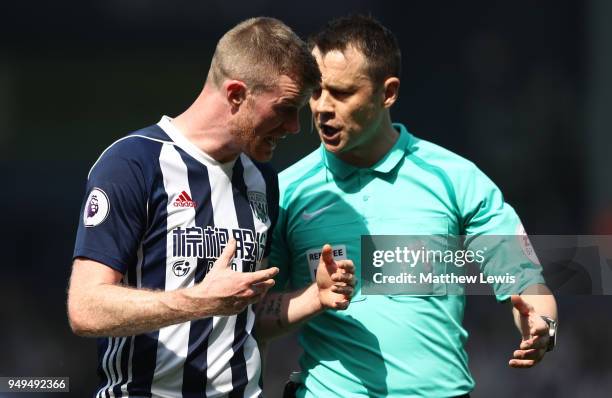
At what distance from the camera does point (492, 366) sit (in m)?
4.88

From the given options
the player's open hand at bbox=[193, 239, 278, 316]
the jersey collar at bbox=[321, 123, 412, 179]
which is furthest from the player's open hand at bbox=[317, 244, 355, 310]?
the jersey collar at bbox=[321, 123, 412, 179]

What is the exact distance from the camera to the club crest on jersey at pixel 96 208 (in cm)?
242

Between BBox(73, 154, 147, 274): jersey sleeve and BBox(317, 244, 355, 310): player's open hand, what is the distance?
49cm

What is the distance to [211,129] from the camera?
2.65 meters

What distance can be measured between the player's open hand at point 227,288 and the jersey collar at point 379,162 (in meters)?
0.79

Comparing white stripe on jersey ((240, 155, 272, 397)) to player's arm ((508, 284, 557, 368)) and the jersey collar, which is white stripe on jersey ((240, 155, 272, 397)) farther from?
player's arm ((508, 284, 557, 368))

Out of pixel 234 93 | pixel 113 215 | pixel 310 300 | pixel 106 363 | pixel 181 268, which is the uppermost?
pixel 234 93

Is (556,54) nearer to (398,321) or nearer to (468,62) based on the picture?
(468,62)

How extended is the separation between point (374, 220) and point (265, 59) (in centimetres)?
63

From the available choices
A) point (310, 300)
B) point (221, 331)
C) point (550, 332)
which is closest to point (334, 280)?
point (310, 300)

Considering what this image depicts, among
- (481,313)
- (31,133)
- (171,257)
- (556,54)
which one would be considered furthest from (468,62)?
(171,257)

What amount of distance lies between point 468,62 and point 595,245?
47.1 inches

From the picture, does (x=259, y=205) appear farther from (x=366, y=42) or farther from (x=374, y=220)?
(x=366, y=42)

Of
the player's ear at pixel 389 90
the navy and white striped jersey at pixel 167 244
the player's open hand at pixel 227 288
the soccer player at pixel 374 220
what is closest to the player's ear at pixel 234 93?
the navy and white striped jersey at pixel 167 244
